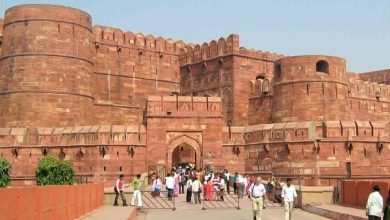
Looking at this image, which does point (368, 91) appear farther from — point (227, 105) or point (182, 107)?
point (182, 107)

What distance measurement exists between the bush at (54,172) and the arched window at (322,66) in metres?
10.6

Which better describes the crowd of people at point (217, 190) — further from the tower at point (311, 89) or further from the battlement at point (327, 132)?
the tower at point (311, 89)

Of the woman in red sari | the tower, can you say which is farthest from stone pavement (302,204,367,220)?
the tower

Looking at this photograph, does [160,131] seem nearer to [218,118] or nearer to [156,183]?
[218,118]

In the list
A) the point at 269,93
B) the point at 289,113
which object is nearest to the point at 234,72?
the point at 269,93

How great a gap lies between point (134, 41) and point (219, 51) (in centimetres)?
411

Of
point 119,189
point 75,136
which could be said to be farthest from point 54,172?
point 119,189

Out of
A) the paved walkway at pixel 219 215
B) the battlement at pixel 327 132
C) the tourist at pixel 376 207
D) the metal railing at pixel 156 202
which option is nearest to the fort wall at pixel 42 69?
the battlement at pixel 327 132

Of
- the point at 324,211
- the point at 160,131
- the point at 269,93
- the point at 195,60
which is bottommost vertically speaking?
the point at 324,211

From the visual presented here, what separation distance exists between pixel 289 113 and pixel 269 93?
217 centimetres

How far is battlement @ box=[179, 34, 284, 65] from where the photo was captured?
26688 mm

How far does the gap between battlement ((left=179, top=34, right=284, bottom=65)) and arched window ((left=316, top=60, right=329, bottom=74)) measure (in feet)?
12.8

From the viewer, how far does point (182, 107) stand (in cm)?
2136

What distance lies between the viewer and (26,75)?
77.6 feet
